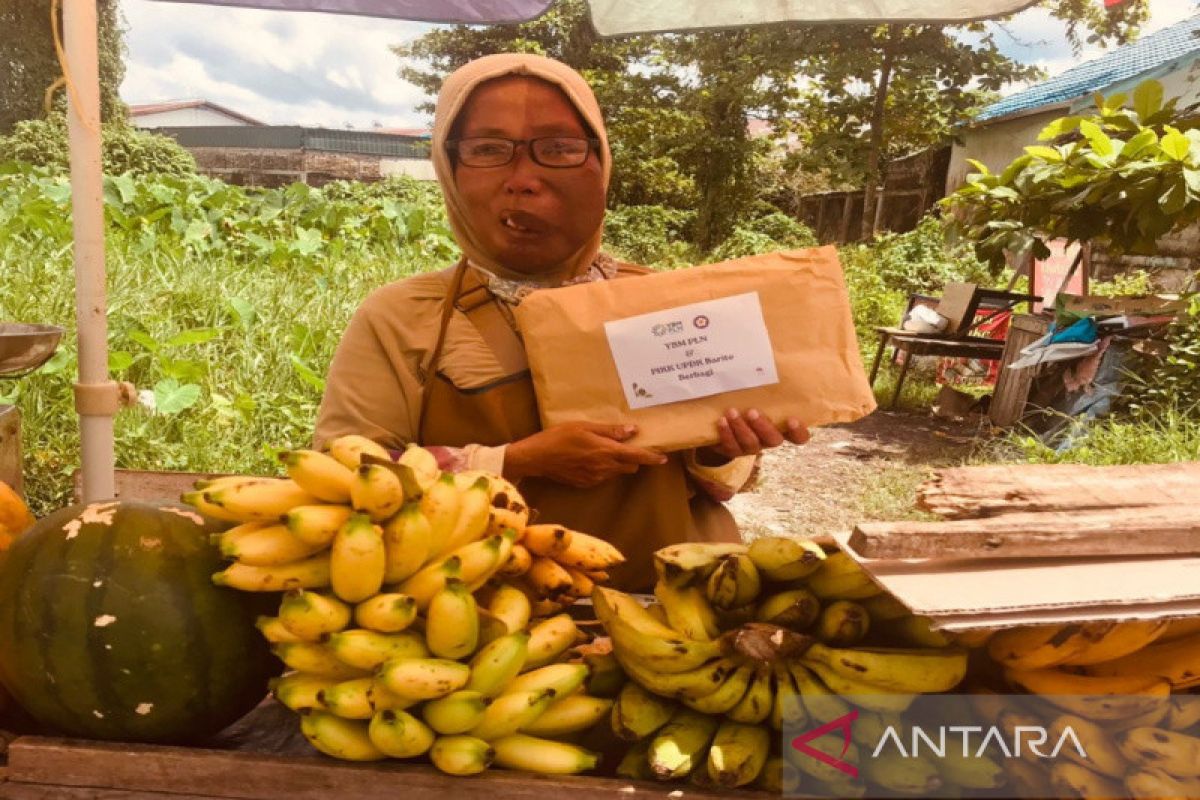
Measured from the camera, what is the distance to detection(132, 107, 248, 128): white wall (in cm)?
4306

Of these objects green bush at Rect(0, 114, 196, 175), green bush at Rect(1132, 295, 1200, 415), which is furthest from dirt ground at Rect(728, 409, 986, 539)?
green bush at Rect(0, 114, 196, 175)

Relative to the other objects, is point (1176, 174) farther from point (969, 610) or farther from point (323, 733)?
point (323, 733)

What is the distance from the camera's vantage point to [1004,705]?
1.09 meters

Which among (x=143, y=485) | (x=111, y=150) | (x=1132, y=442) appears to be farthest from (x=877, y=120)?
(x=143, y=485)

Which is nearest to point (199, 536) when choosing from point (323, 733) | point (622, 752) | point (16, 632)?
point (16, 632)

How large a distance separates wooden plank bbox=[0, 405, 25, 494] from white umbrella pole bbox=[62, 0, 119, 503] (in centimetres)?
66

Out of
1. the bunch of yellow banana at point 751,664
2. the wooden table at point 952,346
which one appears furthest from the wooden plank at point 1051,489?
the wooden table at point 952,346

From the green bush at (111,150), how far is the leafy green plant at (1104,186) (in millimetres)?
16186

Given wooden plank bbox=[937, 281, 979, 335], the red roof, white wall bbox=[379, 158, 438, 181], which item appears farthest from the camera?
the red roof

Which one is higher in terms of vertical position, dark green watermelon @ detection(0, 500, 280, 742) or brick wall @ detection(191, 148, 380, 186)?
brick wall @ detection(191, 148, 380, 186)

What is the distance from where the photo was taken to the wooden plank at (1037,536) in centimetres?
101

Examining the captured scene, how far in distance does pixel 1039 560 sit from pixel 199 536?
3.49ft

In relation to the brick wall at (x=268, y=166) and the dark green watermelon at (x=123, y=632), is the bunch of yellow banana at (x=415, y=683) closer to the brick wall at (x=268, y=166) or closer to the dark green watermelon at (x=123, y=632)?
the dark green watermelon at (x=123, y=632)

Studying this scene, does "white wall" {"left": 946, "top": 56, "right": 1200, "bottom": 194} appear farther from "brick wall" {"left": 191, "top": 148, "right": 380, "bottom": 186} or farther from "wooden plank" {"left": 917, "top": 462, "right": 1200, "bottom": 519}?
"brick wall" {"left": 191, "top": 148, "right": 380, "bottom": 186}
